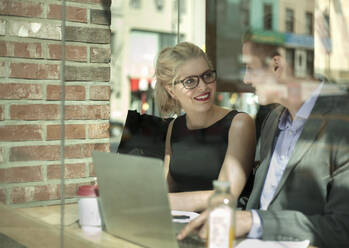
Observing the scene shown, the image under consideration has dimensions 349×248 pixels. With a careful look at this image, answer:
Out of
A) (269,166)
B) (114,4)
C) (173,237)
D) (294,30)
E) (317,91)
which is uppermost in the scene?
(114,4)

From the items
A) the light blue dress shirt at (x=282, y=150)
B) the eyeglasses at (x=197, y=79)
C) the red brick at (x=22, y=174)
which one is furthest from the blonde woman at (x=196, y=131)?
the red brick at (x=22, y=174)

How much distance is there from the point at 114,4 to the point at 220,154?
73 centimetres

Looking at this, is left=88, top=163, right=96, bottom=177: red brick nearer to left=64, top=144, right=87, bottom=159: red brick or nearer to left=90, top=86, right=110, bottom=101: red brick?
left=64, top=144, right=87, bottom=159: red brick

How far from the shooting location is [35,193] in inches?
94.8

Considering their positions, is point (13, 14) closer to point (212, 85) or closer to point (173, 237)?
point (212, 85)

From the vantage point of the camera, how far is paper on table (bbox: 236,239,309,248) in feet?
5.07

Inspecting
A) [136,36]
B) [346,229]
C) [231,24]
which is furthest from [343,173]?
[136,36]

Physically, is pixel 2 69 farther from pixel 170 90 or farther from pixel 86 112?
pixel 170 90

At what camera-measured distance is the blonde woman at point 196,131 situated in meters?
2.03

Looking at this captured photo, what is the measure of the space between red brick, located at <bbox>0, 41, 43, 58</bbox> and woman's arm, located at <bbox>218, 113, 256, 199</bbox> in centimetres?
87

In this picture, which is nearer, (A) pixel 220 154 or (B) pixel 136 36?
(B) pixel 136 36

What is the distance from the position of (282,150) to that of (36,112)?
1.07 m

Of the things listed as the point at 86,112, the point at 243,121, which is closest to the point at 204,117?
the point at 243,121

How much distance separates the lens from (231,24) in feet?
5.74
